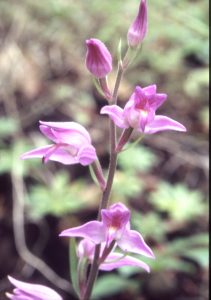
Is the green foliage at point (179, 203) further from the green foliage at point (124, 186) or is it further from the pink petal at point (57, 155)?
the pink petal at point (57, 155)

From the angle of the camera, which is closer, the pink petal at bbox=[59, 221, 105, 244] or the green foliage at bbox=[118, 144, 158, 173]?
the pink petal at bbox=[59, 221, 105, 244]

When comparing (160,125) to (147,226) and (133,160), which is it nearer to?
(147,226)

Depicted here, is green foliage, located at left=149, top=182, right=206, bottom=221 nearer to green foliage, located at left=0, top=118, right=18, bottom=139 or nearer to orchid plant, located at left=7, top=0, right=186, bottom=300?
green foliage, located at left=0, top=118, right=18, bottom=139

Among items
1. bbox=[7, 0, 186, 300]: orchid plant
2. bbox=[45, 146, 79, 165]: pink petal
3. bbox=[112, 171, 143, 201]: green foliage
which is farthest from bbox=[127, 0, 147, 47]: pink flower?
bbox=[112, 171, 143, 201]: green foliage

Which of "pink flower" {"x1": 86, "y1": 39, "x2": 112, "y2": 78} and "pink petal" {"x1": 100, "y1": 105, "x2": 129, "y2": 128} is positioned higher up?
"pink flower" {"x1": 86, "y1": 39, "x2": 112, "y2": 78}

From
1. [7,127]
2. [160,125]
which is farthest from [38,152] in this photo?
[7,127]

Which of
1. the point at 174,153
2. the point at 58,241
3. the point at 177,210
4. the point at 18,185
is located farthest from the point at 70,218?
the point at 174,153

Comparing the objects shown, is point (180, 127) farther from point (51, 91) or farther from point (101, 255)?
point (51, 91)
